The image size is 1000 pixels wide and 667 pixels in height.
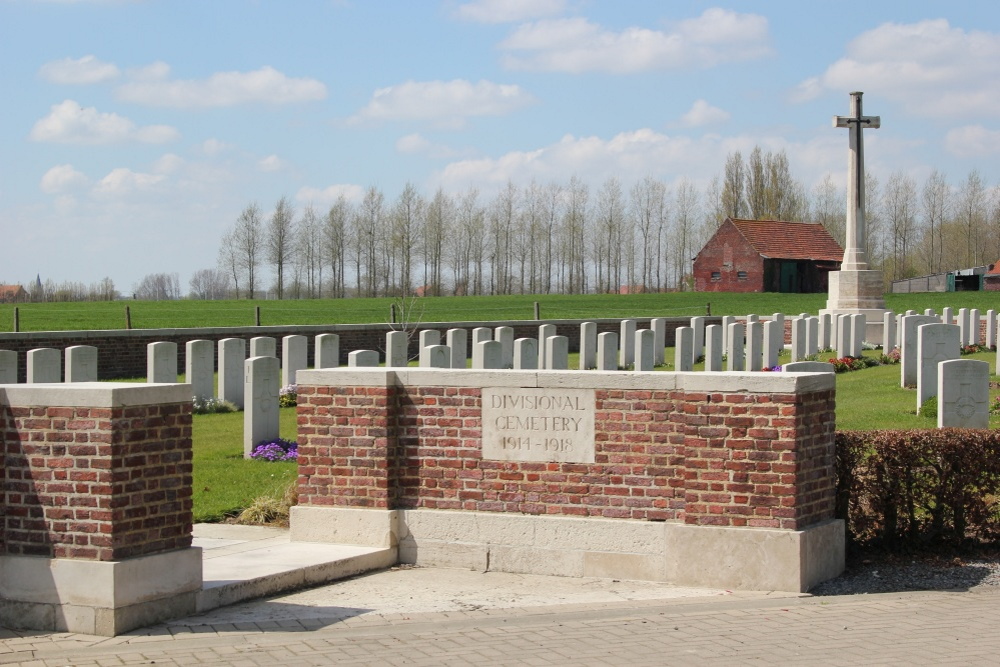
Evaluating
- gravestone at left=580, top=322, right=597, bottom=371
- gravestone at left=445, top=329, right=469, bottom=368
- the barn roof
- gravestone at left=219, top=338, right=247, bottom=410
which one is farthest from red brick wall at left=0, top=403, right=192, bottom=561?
the barn roof

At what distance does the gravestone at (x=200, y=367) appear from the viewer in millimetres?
17281

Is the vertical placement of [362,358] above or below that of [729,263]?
below

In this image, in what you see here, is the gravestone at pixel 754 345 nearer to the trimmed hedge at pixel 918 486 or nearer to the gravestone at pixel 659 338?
the gravestone at pixel 659 338

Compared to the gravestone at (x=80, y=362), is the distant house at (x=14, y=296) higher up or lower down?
higher up

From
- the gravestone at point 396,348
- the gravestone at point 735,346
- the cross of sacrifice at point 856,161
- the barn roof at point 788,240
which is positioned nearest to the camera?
the gravestone at point 396,348

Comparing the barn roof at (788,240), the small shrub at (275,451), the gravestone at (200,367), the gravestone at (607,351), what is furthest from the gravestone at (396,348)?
the barn roof at (788,240)

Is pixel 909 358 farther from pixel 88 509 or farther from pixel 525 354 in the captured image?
pixel 88 509

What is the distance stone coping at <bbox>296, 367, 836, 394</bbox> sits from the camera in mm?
7500

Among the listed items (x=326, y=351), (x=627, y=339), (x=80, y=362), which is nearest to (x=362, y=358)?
(x=326, y=351)

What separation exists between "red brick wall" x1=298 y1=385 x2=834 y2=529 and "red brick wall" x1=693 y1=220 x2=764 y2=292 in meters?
54.2

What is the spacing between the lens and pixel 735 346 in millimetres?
23891

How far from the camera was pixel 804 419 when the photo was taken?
297 inches

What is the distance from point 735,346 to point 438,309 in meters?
26.0

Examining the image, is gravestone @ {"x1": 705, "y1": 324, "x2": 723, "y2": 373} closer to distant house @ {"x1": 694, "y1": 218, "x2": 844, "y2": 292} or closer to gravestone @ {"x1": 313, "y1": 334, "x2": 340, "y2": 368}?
gravestone @ {"x1": 313, "y1": 334, "x2": 340, "y2": 368}
